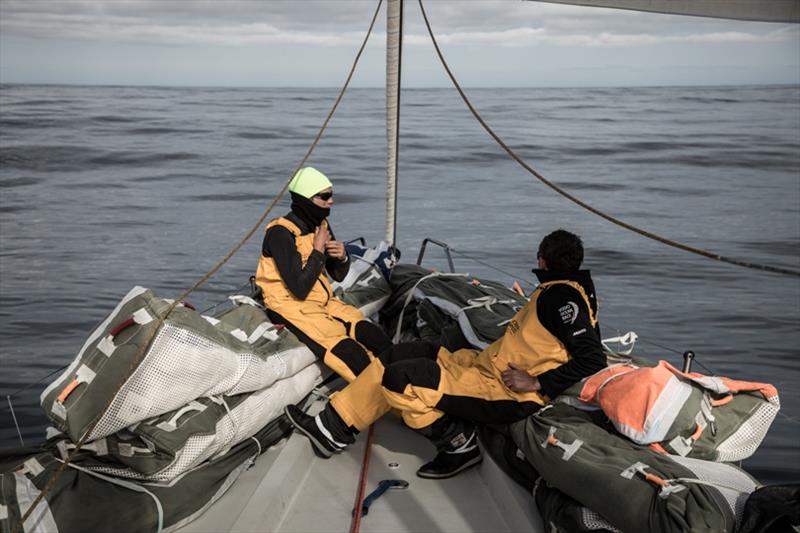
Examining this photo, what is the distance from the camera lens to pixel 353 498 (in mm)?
2793

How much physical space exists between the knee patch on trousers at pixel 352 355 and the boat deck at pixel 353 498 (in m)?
0.40

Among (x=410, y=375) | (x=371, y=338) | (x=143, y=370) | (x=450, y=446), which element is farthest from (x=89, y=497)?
(x=371, y=338)

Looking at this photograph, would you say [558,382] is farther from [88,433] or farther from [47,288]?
[47,288]

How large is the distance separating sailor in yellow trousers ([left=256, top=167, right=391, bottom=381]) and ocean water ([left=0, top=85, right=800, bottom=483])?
3.68 ft

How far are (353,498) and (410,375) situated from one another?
0.53 meters

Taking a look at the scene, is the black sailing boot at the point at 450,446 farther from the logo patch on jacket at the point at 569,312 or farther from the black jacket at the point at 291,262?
the black jacket at the point at 291,262

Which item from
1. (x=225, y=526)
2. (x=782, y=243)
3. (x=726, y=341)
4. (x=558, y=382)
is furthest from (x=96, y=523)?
(x=782, y=243)

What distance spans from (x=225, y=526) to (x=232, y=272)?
778 cm

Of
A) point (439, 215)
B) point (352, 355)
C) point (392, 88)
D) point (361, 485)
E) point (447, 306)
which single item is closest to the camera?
point (361, 485)

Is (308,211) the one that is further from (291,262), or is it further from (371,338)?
(371,338)

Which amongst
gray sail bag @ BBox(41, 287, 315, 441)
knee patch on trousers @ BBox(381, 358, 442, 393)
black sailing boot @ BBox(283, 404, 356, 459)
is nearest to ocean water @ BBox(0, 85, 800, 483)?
gray sail bag @ BBox(41, 287, 315, 441)

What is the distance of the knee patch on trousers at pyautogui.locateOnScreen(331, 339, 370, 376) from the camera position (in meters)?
3.37

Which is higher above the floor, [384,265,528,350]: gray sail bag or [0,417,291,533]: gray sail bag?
[384,265,528,350]: gray sail bag

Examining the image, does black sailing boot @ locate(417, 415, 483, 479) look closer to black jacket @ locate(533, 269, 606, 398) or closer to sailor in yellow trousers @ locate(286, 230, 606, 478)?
sailor in yellow trousers @ locate(286, 230, 606, 478)
